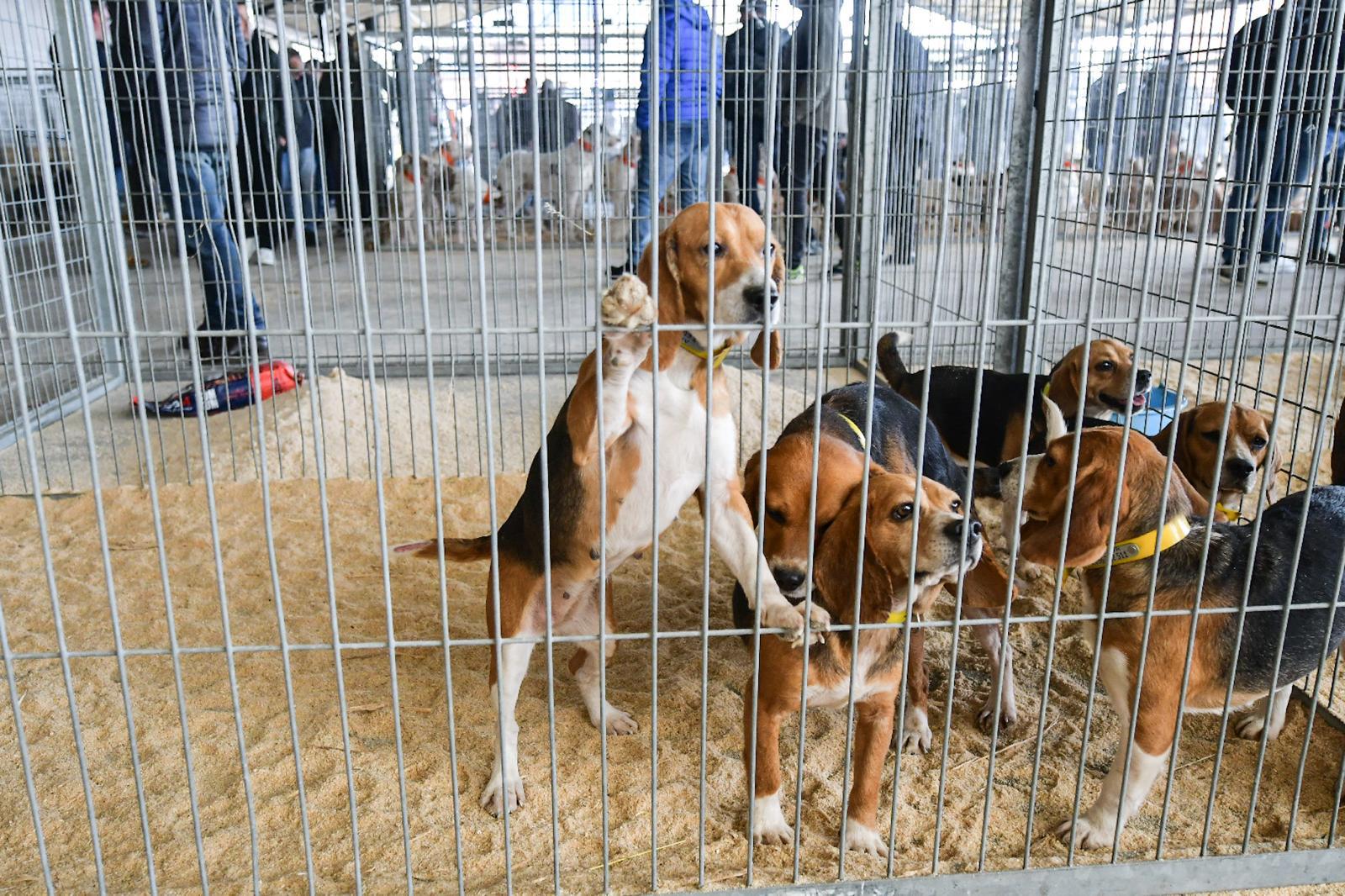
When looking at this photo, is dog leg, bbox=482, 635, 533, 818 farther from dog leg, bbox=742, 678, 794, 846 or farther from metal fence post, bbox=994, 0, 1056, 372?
metal fence post, bbox=994, 0, 1056, 372

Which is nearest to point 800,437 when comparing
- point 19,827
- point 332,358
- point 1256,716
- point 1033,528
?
point 1033,528

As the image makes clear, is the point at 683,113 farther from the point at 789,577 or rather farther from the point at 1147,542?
the point at 1147,542

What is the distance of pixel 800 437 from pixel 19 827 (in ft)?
7.99

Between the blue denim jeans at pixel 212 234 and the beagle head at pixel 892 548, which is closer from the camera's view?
the beagle head at pixel 892 548

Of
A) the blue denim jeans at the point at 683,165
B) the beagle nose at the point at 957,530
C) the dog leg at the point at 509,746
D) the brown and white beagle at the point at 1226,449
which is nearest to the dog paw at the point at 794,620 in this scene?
the beagle nose at the point at 957,530

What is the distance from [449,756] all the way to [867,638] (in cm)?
142

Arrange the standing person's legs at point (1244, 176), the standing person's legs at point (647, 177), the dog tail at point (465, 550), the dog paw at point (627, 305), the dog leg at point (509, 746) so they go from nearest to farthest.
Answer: the dog paw at point (627, 305), the dog leg at point (509, 746), the dog tail at point (465, 550), the standing person's legs at point (647, 177), the standing person's legs at point (1244, 176)

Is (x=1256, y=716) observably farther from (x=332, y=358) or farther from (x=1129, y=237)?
(x=1129, y=237)

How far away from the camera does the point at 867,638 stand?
278 cm

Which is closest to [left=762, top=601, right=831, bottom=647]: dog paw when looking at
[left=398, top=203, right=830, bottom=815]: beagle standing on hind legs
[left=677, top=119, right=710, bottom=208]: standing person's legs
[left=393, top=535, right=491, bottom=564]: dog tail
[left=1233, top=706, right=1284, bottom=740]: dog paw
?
[left=398, top=203, right=830, bottom=815]: beagle standing on hind legs

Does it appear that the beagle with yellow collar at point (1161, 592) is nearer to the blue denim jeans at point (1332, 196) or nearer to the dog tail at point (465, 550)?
the blue denim jeans at point (1332, 196)

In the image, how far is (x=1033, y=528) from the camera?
10.1ft

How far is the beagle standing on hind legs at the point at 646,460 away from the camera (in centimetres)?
244

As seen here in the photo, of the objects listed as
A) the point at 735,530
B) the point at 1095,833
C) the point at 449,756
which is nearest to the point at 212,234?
the point at 449,756
